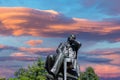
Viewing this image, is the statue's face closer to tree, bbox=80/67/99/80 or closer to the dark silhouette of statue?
the dark silhouette of statue

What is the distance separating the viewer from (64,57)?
25672mm

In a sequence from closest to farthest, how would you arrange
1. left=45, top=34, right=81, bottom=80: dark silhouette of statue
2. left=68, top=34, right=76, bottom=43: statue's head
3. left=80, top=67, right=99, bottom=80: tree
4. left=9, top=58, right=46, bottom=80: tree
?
left=45, top=34, right=81, bottom=80: dark silhouette of statue < left=68, top=34, right=76, bottom=43: statue's head < left=9, top=58, right=46, bottom=80: tree < left=80, top=67, right=99, bottom=80: tree

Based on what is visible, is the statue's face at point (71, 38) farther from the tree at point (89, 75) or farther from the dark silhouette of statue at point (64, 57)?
the tree at point (89, 75)

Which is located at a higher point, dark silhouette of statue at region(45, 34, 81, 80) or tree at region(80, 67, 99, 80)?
tree at region(80, 67, 99, 80)

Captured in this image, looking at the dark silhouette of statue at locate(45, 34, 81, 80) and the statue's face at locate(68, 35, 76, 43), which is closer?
the dark silhouette of statue at locate(45, 34, 81, 80)

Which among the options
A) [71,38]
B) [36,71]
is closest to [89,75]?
[36,71]

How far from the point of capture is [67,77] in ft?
84.1

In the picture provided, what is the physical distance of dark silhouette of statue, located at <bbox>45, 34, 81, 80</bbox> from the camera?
83.7 feet

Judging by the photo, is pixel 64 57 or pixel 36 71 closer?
pixel 64 57

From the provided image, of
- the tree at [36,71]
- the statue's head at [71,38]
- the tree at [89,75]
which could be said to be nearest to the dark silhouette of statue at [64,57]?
the statue's head at [71,38]

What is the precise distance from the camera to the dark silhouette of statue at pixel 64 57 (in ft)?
83.7

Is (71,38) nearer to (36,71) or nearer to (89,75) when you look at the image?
(36,71)

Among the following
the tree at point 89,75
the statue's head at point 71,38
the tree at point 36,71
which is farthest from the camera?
the tree at point 89,75

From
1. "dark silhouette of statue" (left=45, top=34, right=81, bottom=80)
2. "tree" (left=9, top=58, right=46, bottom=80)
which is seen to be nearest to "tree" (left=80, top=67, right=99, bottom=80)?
"tree" (left=9, top=58, right=46, bottom=80)
